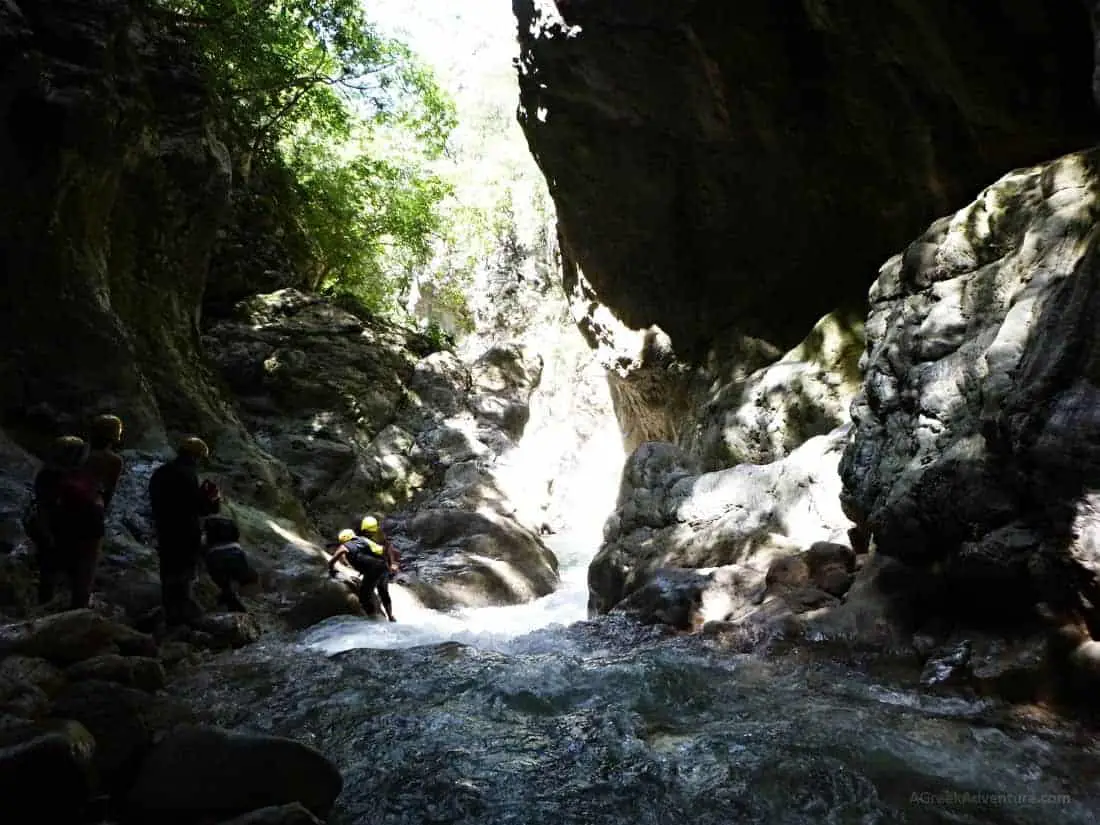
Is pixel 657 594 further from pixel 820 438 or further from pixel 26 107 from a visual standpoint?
pixel 26 107

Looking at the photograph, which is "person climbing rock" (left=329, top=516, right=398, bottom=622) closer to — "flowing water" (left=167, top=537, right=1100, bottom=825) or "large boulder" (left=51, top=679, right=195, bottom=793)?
"flowing water" (left=167, top=537, right=1100, bottom=825)

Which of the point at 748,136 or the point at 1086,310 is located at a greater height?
the point at 748,136

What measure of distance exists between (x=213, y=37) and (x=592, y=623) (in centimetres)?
1306

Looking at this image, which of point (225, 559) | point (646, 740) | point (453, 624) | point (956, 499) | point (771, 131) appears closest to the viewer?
point (646, 740)

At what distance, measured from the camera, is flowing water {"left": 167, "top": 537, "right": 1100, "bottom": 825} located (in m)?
3.64

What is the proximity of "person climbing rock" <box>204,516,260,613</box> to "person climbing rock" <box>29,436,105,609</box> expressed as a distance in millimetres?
1698

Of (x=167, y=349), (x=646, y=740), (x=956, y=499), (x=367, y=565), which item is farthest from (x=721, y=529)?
(x=167, y=349)

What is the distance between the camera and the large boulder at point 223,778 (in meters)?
3.10

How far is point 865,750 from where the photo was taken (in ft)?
13.8

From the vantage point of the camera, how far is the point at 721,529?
29.9 feet

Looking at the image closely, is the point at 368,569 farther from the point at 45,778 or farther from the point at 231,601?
the point at 45,778

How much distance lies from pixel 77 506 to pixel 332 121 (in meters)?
14.4

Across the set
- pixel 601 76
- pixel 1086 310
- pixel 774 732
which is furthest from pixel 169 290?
pixel 1086 310

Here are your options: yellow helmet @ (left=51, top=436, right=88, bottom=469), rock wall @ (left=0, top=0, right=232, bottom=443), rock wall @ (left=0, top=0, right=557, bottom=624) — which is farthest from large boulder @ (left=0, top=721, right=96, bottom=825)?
rock wall @ (left=0, top=0, right=232, bottom=443)
